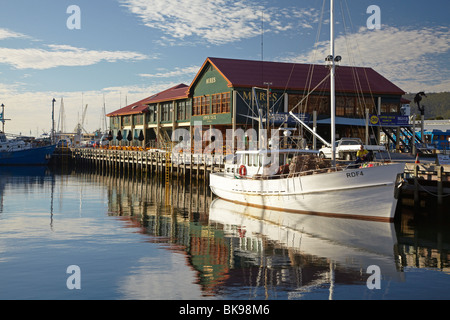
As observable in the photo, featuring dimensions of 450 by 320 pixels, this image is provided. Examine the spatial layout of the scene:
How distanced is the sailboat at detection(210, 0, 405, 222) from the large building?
1436 centimetres

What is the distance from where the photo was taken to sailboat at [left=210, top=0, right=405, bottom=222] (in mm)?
22625

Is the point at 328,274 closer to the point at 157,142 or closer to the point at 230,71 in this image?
the point at 230,71

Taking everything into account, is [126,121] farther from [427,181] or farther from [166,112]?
[427,181]

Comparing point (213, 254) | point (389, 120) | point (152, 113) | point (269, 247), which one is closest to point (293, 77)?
point (389, 120)

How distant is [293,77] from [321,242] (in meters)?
32.8

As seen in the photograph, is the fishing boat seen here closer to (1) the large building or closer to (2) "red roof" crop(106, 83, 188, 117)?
(2) "red roof" crop(106, 83, 188, 117)

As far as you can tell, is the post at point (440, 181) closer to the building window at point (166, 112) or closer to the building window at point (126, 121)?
the building window at point (166, 112)

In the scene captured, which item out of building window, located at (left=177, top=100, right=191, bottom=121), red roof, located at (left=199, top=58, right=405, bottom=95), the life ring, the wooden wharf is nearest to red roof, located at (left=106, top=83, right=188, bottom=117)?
building window, located at (left=177, top=100, right=191, bottom=121)

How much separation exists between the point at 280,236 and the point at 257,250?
9.92ft

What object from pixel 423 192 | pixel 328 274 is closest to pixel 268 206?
pixel 423 192

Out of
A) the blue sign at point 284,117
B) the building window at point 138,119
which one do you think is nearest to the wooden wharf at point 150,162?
the building window at point 138,119
